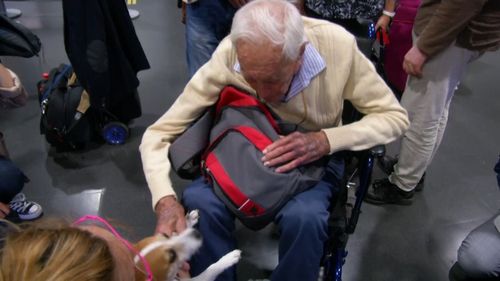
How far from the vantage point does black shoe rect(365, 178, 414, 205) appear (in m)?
2.05

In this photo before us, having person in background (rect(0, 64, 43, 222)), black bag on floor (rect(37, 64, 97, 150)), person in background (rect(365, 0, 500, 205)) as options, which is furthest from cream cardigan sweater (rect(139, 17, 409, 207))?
black bag on floor (rect(37, 64, 97, 150))

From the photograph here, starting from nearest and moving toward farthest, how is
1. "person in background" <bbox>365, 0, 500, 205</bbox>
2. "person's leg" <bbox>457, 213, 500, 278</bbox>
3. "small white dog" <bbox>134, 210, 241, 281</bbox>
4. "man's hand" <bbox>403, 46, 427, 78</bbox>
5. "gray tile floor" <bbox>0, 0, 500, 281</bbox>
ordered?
1. "small white dog" <bbox>134, 210, 241, 281</bbox>
2. "person's leg" <bbox>457, 213, 500, 278</bbox>
3. "person in background" <bbox>365, 0, 500, 205</bbox>
4. "man's hand" <bbox>403, 46, 427, 78</bbox>
5. "gray tile floor" <bbox>0, 0, 500, 281</bbox>

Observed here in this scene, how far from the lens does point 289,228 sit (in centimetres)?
121

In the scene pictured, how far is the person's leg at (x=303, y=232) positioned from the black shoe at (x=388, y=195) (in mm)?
834

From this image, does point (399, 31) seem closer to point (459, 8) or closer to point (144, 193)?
point (459, 8)

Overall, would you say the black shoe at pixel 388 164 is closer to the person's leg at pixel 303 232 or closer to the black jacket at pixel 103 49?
the person's leg at pixel 303 232

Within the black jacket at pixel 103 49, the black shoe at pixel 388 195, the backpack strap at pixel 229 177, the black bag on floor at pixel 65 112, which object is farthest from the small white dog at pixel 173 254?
the black bag on floor at pixel 65 112

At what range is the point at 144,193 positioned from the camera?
2.12 metres

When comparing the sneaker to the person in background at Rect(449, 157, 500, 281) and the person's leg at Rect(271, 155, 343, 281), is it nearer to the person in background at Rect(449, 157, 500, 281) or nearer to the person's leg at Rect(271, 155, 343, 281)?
the person's leg at Rect(271, 155, 343, 281)

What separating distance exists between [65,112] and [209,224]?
1320 mm

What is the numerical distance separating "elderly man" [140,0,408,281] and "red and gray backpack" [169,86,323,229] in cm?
3

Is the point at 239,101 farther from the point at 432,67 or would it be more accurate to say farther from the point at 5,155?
the point at 5,155

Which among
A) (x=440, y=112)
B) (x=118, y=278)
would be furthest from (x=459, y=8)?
(x=118, y=278)

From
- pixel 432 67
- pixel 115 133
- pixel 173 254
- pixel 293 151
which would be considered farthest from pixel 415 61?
pixel 115 133
